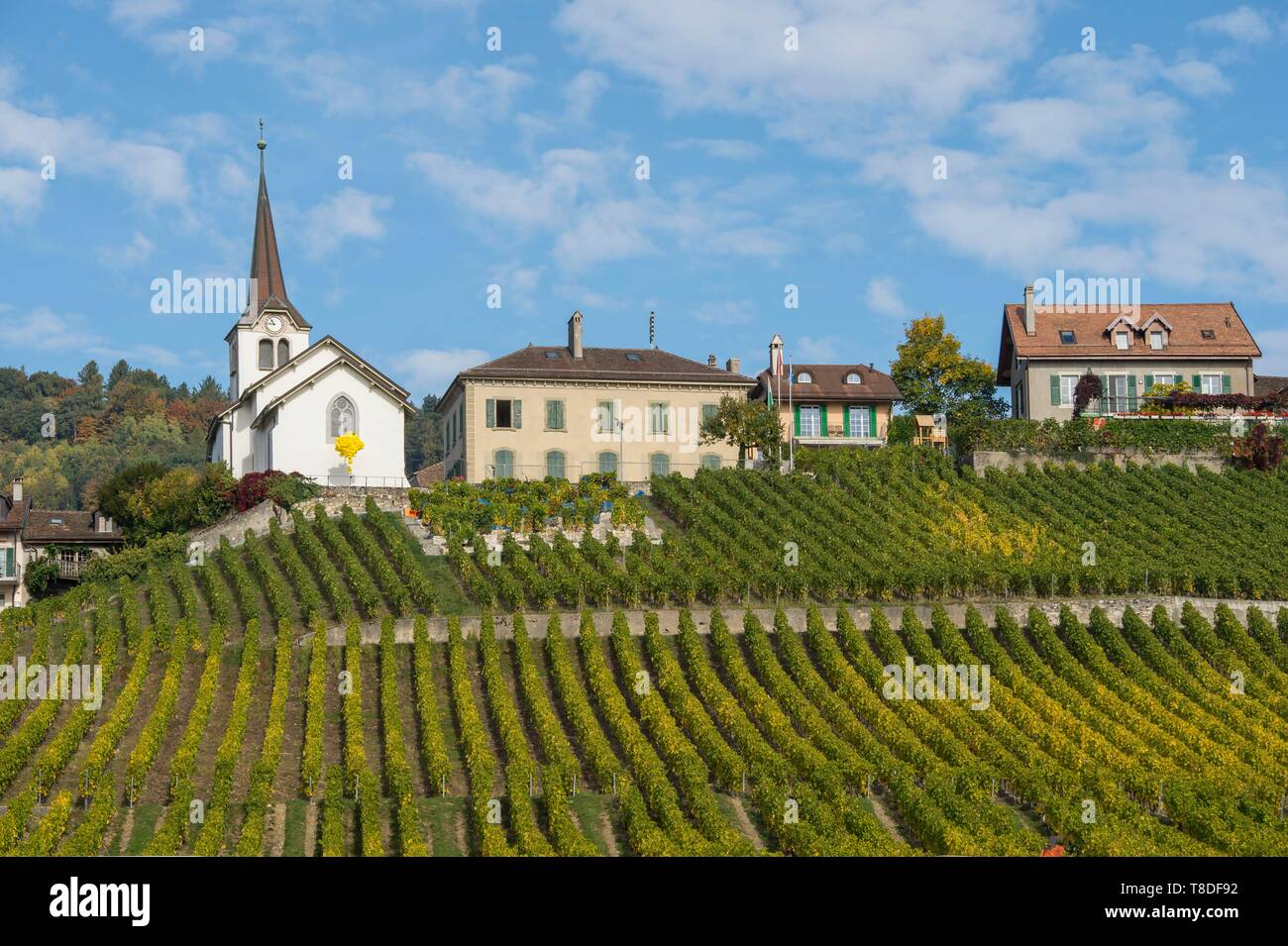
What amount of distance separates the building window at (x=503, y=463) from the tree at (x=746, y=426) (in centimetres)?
752

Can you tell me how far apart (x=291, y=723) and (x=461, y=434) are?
2679 cm

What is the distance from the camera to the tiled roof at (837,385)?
203ft

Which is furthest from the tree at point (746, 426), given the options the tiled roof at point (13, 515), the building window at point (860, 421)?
the tiled roof at point (13, 515)

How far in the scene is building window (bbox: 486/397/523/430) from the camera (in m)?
56.1

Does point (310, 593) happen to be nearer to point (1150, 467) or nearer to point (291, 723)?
point (291, 723)

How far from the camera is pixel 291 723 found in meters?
31.0

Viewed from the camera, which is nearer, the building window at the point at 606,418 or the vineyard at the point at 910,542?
the vineyard at the point at 910,542

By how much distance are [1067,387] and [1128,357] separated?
270cm

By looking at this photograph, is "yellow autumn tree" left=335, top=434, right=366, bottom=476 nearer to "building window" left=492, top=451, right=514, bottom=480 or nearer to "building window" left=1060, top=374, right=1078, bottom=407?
"building window" left=492, top=451, right=514, bottom=480

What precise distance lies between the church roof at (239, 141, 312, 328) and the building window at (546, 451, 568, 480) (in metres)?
13.1

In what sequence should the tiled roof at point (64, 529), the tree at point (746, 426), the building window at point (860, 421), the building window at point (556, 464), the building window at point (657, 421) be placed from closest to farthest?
the tree at point (746, 426) < the building window at point (556, 464) < the building window at point (657, 421) < the tiled roof at point (64, 529) < the building window at point (860, 421)

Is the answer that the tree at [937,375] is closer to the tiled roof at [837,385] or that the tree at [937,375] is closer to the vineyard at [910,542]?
the tiled roof at [837,385]

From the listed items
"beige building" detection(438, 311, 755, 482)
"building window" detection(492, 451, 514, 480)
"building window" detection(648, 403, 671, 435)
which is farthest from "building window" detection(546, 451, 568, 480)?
"building window" detection(648, 403, 671, 435)

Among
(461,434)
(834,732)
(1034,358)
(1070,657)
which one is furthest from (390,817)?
(1034,358)
